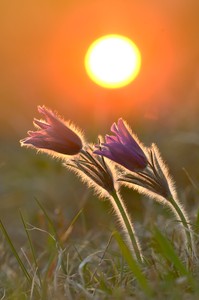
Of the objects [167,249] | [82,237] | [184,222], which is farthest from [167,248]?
[82,237]

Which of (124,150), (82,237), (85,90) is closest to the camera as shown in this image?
(124,150)

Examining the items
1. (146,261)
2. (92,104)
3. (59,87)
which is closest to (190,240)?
(146,261)

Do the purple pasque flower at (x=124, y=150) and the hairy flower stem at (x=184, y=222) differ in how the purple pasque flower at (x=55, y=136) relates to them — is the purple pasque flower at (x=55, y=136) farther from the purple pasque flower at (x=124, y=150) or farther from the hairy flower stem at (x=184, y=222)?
the hairy flower stem at (x=184, y=222)

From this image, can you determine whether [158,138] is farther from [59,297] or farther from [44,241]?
[59,297]

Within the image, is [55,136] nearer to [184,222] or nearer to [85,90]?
[184,222]

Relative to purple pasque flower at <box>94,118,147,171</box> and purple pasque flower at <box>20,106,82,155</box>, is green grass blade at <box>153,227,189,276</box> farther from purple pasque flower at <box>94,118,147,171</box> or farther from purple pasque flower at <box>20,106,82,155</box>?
purple pasque flower at <box>20,106,82,155</box>

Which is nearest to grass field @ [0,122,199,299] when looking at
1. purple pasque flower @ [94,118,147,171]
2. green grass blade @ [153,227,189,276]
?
green grass blade @ [153,227,189,276]
